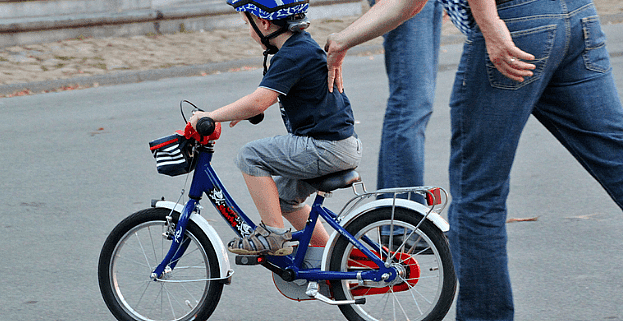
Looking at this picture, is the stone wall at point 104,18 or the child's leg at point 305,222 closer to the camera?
the child's leg at point 305,222

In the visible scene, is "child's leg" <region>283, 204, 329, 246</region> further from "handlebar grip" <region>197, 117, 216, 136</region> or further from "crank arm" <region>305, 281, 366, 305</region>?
"handlebar grip" <region>197, 117, 216, 136</region>

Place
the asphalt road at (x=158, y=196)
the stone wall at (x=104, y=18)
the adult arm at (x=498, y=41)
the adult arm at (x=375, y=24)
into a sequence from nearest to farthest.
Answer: the adult arm at (x=498, y=41)
the adult arm at (x=375, y=24)
the asphalt road at (x=158, y=196)
the stone wall at (x=104, y=18)

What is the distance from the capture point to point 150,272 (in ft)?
11.2

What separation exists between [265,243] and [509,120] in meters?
1.15

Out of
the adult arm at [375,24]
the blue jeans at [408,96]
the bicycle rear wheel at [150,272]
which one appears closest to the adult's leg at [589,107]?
the adult arm at [375,24]

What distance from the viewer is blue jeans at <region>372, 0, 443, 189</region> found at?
377 centimetres

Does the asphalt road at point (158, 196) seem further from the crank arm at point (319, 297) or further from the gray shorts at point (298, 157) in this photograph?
the gray shorts at point (298, 157)

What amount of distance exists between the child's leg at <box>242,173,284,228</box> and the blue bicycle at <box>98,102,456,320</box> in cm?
13

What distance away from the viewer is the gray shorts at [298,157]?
2.99 metres

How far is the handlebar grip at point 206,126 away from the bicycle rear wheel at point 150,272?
1.49 feet

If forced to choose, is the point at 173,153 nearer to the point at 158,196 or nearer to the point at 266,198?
the point at 266,198

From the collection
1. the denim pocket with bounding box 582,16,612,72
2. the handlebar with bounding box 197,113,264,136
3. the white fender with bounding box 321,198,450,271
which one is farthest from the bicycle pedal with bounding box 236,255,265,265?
the denim pocket with bounding box 582,16,612,72

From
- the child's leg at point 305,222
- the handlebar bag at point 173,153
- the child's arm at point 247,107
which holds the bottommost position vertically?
the child's leg at point 305,222

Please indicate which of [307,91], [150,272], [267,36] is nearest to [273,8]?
[267,36]
